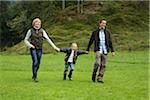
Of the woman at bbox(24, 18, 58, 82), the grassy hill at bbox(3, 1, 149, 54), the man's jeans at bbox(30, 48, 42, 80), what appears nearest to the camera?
the man's jeans at bbox(30, 48, 42, 80)

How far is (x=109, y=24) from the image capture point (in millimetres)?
67812

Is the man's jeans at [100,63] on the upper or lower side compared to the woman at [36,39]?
lower

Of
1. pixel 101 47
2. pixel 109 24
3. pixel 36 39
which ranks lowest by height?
pixel 101 47

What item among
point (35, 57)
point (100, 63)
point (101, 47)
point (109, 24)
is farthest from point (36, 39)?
point (109, 24)

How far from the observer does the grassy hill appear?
179 feet

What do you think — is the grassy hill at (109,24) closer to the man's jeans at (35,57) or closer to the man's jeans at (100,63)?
the man's jeans at (100,63)

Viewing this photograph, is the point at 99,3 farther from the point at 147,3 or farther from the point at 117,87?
the point at 117,87

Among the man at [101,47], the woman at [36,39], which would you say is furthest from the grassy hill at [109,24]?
the woman at [36,39]

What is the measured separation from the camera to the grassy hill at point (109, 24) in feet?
179

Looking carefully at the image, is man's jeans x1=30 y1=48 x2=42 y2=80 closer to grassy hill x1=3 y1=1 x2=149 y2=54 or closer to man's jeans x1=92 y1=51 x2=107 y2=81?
man's jeans x1=92 y1=51 x2=107 y2=81

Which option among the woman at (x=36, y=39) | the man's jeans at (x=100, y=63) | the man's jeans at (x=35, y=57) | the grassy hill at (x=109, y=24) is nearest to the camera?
the man's jeans at (x=35, y=57)

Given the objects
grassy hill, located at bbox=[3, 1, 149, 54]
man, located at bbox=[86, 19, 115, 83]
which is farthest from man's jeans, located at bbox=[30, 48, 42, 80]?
grassy hill, located at bbox=[3, 1, 149, 54]

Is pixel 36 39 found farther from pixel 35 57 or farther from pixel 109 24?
pixel 109 24

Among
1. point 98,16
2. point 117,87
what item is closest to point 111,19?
point 98,16
